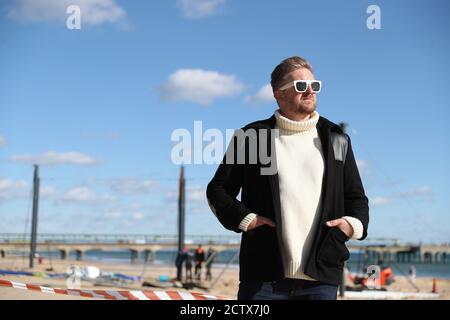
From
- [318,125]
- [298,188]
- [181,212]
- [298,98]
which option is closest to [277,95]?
[298,98]

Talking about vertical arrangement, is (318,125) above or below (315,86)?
below

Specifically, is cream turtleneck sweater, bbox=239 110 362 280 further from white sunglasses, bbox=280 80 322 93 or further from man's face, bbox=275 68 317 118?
white sunglasses, bbox=280 80 322 93

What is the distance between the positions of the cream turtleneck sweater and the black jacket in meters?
0.03

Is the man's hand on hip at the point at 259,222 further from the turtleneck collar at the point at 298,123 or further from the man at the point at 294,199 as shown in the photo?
the turtleneck collar at the point at 298,123

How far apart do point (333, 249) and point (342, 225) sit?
0.37ft

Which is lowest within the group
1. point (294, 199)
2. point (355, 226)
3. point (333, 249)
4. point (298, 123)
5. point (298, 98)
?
point (333, 249)

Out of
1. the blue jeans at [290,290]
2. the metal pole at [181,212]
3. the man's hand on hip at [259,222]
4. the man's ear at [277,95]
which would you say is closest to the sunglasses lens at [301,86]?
the man's ear at [277,95]

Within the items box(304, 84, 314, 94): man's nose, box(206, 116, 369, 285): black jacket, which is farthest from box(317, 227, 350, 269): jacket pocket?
box(304, 84, 314, 94): man's nose

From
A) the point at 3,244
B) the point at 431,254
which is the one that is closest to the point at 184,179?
the point at 3,244

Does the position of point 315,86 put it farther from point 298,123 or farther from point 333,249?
point 333,249

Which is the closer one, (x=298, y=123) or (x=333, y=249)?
(x=333, y=249)

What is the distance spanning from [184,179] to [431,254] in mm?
98549

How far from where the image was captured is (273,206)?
2.76 m
